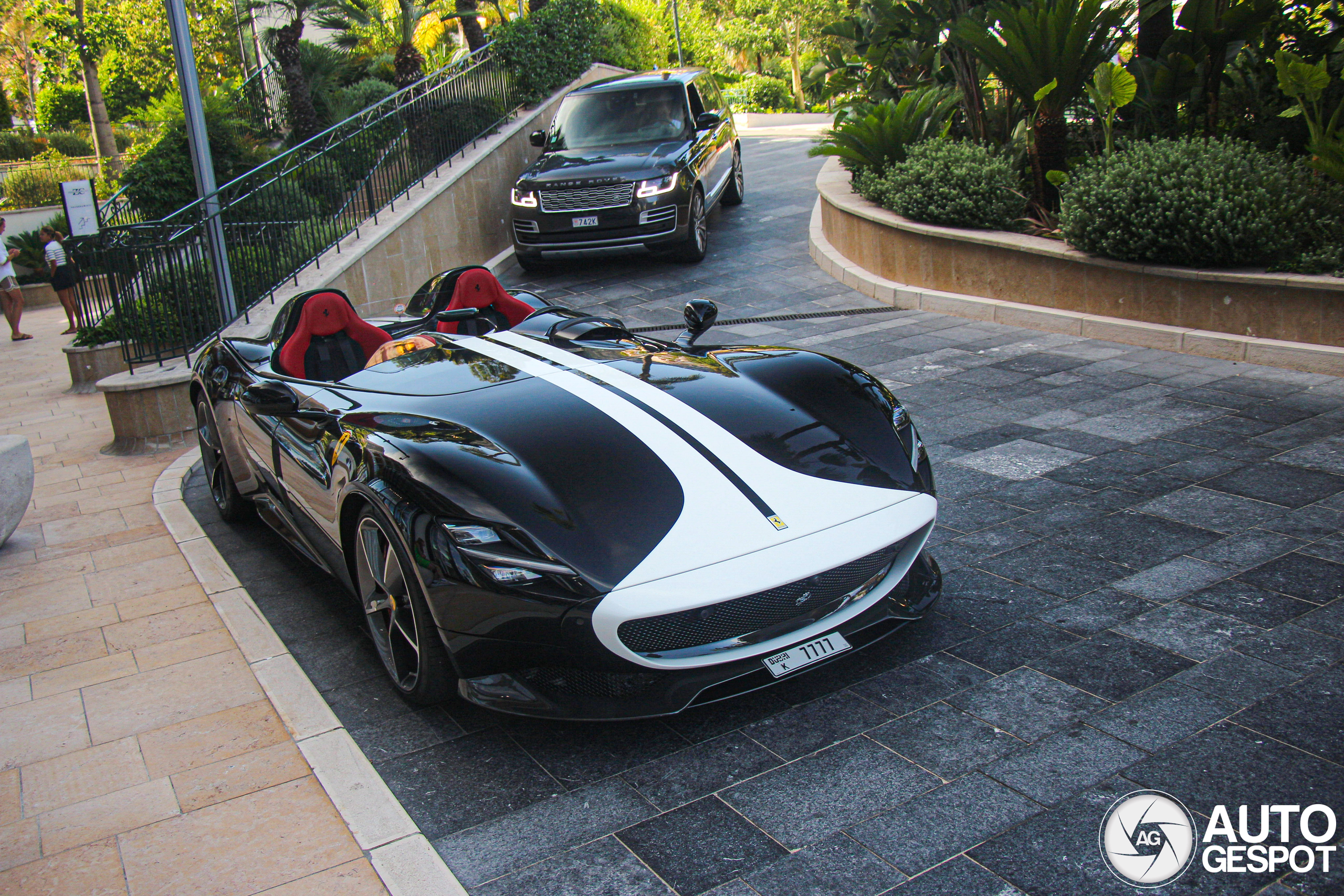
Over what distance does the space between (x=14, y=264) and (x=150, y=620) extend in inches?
898

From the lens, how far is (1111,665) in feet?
10.9

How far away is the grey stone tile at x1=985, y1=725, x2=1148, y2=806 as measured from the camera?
276 cm

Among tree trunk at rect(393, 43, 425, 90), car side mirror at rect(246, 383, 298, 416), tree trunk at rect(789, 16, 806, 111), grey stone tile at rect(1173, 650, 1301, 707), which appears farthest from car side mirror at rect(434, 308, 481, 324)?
tree trunk at rect(789, 16, 806, 111)

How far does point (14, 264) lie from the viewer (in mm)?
23297

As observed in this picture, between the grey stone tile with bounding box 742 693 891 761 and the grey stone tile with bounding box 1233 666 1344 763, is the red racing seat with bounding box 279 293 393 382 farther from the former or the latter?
the grey stone tile with bounding box 1233 666 1344 763

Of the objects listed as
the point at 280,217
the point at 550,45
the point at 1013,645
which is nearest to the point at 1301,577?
the point at 1013,645

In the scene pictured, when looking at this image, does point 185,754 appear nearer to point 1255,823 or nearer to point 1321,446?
point 1255,823

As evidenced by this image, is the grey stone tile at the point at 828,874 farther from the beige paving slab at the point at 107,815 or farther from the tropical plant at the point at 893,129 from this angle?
the tropical plant at the point at 893,129

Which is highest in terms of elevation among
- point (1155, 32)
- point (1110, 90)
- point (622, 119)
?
point (1155, 32)

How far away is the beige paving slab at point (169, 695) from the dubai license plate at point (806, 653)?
79.4 inches

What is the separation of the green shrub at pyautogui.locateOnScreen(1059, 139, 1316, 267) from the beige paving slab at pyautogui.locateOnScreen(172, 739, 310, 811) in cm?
654

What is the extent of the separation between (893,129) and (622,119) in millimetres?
3402

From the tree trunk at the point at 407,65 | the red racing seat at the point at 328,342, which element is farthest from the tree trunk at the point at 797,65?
the red racing seat at the point at 328,342

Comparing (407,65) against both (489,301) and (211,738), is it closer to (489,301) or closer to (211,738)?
(489,301)
